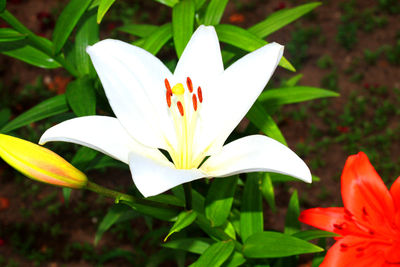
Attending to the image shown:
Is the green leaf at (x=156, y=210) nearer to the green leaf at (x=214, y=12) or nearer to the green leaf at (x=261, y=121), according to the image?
the green leaf at (x=261, y=121)

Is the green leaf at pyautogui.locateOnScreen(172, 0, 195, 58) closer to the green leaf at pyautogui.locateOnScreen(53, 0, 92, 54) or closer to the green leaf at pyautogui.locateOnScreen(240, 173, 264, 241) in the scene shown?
the green leaf at pyautogui.locateOnScreen(53, 0, 92, 54)

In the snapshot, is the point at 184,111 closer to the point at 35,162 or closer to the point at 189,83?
the point at 189,83

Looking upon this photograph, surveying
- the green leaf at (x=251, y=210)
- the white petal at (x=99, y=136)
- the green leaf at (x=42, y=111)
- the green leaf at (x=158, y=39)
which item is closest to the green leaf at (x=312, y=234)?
the green leaf at (x=251, y=210)

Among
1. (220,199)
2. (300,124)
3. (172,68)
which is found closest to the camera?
(220,199)

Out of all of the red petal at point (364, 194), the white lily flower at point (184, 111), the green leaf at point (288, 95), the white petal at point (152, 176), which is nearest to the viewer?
the white petal at point (152, 176)

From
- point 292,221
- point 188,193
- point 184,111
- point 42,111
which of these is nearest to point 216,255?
point 188,193
